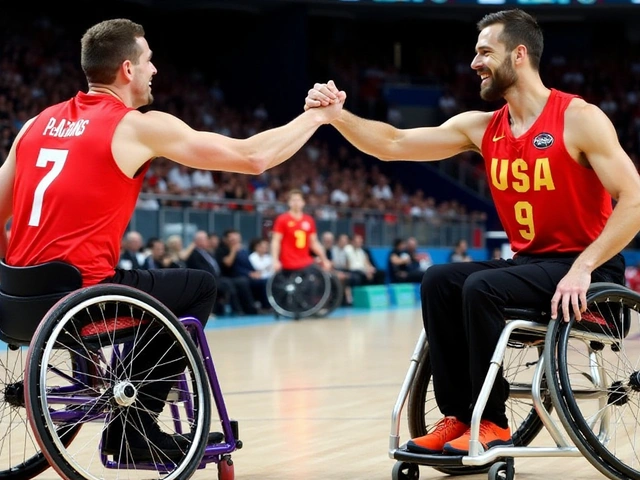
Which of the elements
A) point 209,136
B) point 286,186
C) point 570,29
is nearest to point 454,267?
point 209,136

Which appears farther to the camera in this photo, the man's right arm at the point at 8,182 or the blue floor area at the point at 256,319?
the blue floor area at the point at 256,319

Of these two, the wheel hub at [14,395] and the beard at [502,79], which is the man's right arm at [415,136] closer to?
the beard at [502,79]

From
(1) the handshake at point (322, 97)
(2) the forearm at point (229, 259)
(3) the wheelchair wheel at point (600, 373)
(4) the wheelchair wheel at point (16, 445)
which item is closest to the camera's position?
→ (3) the wheelchair wheel at point (600, 373)

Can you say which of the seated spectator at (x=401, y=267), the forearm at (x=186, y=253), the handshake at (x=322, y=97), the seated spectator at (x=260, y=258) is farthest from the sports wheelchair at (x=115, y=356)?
the seated spectator at (x=401, y=267)

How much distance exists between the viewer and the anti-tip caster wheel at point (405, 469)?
3.56m

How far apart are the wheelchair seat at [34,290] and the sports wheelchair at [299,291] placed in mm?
10095

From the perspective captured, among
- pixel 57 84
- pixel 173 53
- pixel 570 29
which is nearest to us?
pixel 57 84

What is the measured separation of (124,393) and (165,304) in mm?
379

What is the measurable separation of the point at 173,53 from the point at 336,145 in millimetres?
4278

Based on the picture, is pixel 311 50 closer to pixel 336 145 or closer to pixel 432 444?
pixel 336 145

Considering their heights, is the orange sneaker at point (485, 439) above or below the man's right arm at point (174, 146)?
below

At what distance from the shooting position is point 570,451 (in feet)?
11.2

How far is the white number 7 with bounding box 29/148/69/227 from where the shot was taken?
3.34 metres

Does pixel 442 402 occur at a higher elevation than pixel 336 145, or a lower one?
lower
